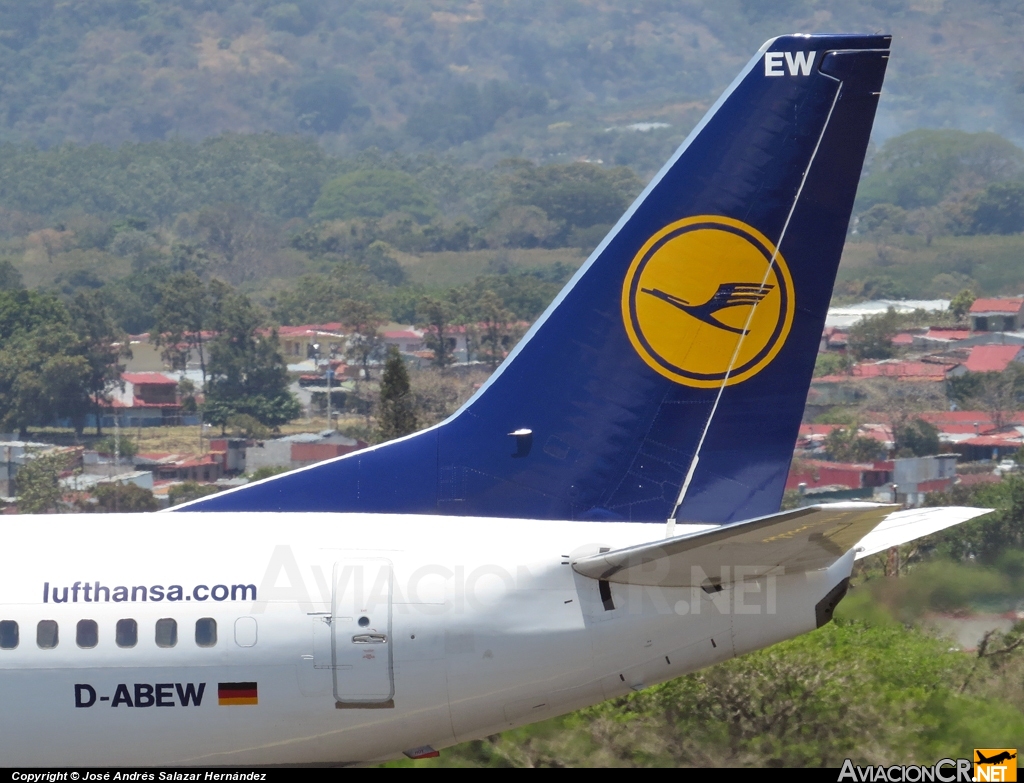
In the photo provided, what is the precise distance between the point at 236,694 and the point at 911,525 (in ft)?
16.7

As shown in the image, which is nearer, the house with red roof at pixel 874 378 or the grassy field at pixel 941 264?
the house with red roof at pixel 874 378

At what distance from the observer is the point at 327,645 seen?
406 inches

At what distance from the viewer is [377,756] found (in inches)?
420

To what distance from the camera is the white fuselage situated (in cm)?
1034

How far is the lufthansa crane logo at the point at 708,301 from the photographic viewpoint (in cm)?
1109

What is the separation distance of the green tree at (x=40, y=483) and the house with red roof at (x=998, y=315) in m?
62.0

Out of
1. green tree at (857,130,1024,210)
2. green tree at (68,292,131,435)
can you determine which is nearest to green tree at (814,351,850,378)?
green tree at (68,292,131,435)

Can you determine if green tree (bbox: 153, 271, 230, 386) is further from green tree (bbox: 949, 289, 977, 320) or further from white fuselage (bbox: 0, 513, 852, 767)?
white fuselage (bbox: 0, 513, 852, 767)

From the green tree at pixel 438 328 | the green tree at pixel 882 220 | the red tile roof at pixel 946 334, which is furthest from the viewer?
the green tree at pixel 882 220

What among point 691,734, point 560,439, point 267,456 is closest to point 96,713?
point 560,439

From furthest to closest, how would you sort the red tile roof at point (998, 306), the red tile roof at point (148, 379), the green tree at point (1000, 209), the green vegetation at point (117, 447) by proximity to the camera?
the green tree at point (1000, 209) → the red tile roof at point (998, 306) → the red tile roof at point (148, 379) → the green vegetation at point (117, 447)

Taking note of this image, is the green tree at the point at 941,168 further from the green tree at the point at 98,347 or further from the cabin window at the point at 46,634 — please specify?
the cabin window at the point at 46,634

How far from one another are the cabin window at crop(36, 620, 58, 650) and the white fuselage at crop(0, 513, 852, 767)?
0.01m

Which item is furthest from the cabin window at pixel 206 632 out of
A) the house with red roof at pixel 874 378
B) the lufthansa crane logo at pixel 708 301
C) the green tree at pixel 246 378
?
the green tree at pixel 246 378
